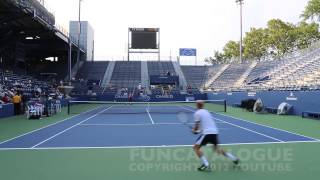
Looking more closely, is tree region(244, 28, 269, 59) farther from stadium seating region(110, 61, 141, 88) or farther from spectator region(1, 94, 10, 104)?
spectator region(1, 94, 10, 104)

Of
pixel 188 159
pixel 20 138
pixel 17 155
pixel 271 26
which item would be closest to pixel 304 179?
pixel 188 159

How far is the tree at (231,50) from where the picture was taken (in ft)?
326

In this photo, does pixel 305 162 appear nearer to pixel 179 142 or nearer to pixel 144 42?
pixel 179 142

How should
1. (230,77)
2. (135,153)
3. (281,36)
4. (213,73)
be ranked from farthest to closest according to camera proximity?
(281,36) < (213,73) < (230,77) < (135,153)

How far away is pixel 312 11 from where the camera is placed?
70.8 meters

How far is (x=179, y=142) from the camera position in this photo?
48.7 ft

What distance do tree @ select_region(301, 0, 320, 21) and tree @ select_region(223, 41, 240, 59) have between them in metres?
26.7

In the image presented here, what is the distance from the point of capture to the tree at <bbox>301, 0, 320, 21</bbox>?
227 feet

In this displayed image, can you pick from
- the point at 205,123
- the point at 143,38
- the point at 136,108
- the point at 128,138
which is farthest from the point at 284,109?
the point at 143,38

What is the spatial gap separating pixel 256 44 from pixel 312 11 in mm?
17007

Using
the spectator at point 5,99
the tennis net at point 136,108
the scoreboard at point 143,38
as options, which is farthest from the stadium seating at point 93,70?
the spectator at point 5,99

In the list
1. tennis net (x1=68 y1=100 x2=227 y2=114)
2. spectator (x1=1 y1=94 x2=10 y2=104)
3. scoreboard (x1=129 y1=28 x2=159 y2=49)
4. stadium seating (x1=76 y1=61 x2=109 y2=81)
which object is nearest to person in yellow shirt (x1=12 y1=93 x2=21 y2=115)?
spectator (x1=1 y1=94 x2=10 y2=104)

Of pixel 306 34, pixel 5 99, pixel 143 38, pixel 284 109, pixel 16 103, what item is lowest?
pixel 284 109

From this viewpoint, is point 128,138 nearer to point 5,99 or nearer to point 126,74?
point 5,99
